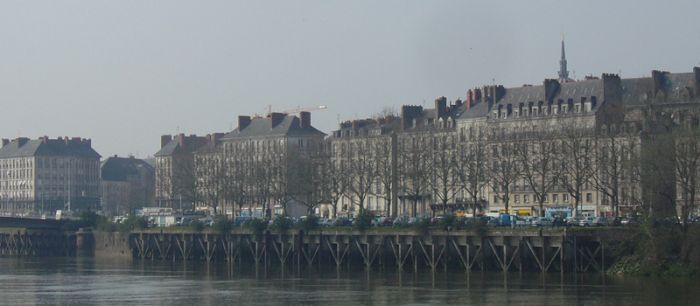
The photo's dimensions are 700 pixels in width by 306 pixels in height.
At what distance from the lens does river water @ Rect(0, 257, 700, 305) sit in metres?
81.9

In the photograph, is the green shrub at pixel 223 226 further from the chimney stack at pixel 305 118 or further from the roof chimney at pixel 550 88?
the chimney stack at pixel 305 118

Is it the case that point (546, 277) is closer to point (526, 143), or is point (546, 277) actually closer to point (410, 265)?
point (410, 265)

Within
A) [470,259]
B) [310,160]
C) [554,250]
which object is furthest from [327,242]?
[310,160]

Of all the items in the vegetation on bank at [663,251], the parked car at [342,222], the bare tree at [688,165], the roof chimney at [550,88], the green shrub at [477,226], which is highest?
the roof chimney at [550,88]

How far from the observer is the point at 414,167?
14400 cm

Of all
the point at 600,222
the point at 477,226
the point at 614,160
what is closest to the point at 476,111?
the point at 614,160

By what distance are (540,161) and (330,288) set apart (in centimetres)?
4449

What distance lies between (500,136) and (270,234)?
96.2 ft

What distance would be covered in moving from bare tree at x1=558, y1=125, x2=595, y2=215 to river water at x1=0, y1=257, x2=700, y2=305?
20.1 meters

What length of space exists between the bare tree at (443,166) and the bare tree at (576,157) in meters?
11.3

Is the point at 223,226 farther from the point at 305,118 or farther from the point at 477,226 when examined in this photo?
the point at 305,118

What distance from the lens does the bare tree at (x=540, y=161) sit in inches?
4924

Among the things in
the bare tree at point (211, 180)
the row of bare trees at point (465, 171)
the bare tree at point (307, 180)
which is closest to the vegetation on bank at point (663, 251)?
the row of bare trees at point (465, 171)

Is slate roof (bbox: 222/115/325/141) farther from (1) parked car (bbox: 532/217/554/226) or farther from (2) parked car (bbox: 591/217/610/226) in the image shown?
(2) parked car (bbox: 591/217/610/226)
